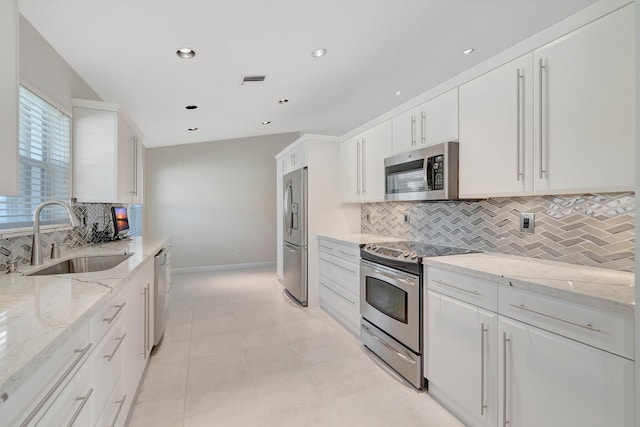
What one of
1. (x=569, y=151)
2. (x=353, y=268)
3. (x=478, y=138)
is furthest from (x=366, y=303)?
(x=569, y=151)

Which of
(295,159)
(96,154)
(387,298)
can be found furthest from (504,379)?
(295,159)

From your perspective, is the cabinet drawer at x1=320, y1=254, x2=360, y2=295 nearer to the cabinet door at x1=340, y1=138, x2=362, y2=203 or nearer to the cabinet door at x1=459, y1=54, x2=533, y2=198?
the cabinet door at x1=340, y1=138, x2=362, y2=203

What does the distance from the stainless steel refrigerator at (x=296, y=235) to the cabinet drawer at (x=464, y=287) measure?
208cm

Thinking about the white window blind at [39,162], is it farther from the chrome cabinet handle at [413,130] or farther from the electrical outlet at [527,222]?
the electrical outlet at [527,222]

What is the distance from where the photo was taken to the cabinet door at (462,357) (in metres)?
1.56

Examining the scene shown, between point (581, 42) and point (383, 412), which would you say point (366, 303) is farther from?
point (581, 42)

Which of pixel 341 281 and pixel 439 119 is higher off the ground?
pixel 439 119

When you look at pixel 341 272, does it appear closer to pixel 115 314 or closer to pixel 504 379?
pixel 504 379

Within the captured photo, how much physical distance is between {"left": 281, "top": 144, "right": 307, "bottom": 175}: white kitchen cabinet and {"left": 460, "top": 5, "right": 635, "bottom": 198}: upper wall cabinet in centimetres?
221

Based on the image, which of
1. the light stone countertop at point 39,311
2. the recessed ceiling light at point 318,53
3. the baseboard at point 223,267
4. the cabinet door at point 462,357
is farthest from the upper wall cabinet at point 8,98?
the baseboard at point 223,267

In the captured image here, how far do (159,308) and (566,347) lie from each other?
280 cm

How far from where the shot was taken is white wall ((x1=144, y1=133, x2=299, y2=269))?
5902 millimetres

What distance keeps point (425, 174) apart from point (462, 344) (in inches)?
47.8

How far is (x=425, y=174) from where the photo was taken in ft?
7.72
